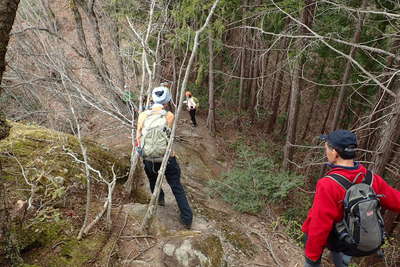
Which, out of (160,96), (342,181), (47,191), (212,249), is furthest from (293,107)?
(47,191)

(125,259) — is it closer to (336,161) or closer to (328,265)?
(336,161)

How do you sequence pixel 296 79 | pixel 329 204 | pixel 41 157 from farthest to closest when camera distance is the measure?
pixel 296 79 → pixel 41 157 → pixel 329 204

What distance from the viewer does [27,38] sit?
8086 millimetres

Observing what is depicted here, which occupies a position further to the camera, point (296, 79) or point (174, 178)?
point (296, 79)

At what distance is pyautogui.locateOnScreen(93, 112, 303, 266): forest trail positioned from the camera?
3.18 meters

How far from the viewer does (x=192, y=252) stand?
3.00m

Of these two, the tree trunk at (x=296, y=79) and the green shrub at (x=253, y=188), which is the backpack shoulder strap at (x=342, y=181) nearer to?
the green shrub at (x=253, y=188)

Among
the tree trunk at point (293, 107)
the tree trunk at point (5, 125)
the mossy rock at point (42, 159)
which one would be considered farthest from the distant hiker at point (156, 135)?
the tree trunk at point (293, 107)

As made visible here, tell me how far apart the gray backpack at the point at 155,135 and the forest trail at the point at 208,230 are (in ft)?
3.28

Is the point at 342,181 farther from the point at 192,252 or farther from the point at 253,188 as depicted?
the point at 253,188

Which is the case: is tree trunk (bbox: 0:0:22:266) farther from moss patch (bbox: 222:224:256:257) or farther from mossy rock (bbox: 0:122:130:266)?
moss patch (bbox: 222:224:256:257)

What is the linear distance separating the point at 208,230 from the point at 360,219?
2.82m

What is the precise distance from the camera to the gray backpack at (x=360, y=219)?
2.11 metres

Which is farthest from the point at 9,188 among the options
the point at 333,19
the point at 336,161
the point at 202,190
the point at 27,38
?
the point at 333,19
